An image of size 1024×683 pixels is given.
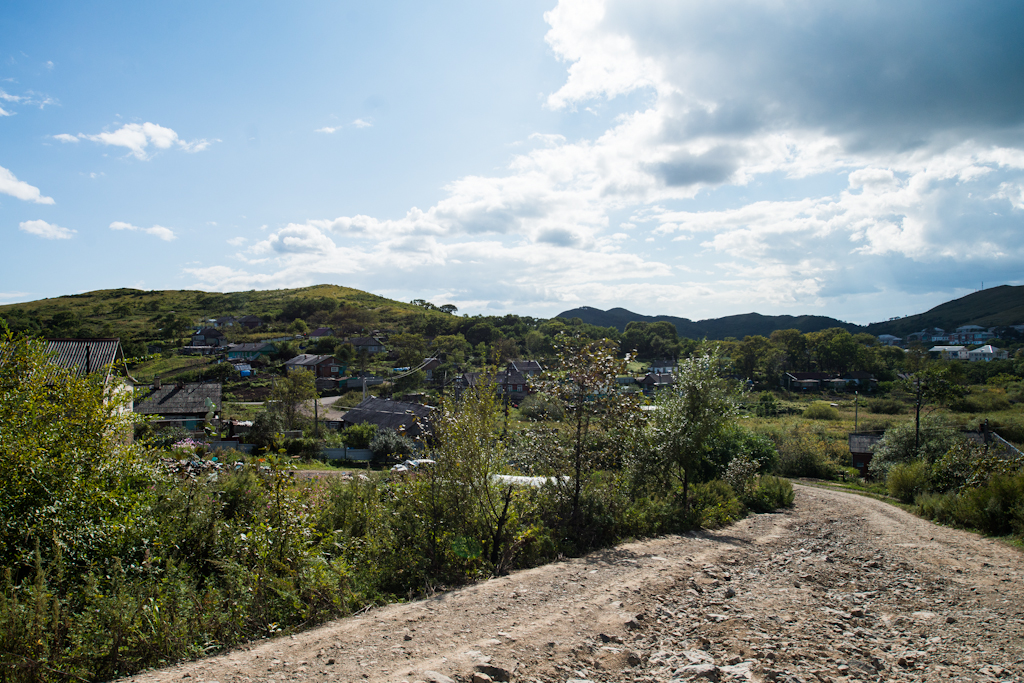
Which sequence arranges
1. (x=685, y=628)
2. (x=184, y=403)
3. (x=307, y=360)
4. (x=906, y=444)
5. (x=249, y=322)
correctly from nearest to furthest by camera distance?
(x=685, y=628), (x=906, y=444), (x=184, y=403), (x=307, y=360), (x=249, y=322)

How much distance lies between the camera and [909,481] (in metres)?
22.5

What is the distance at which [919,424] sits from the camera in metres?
34.7

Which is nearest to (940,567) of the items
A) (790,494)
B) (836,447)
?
(790,494)

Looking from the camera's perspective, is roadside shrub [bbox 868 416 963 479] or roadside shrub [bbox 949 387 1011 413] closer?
roadside shrub [bbox 868 416 963 479]

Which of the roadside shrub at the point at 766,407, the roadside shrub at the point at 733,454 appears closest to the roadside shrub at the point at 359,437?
the roadside shrub at the point at 733,454

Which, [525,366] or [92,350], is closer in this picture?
[92,350]

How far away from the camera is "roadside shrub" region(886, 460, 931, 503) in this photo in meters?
21.7

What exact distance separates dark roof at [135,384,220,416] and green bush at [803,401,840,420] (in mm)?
66071

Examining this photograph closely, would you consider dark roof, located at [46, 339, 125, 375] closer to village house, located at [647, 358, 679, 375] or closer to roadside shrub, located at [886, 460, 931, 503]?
roadside shrub, located at [886, 460, 931, 503]

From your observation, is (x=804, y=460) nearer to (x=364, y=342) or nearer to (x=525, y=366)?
(x=525, y=366)

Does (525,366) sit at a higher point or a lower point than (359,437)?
higher

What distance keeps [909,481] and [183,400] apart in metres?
49.1

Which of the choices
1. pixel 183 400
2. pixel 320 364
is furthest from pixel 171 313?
pixel 183 400

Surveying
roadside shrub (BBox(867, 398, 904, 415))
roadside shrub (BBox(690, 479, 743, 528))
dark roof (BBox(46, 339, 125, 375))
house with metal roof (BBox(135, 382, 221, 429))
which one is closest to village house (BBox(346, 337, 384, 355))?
house with metal roof (BBox(135, 382, 221, 429))
